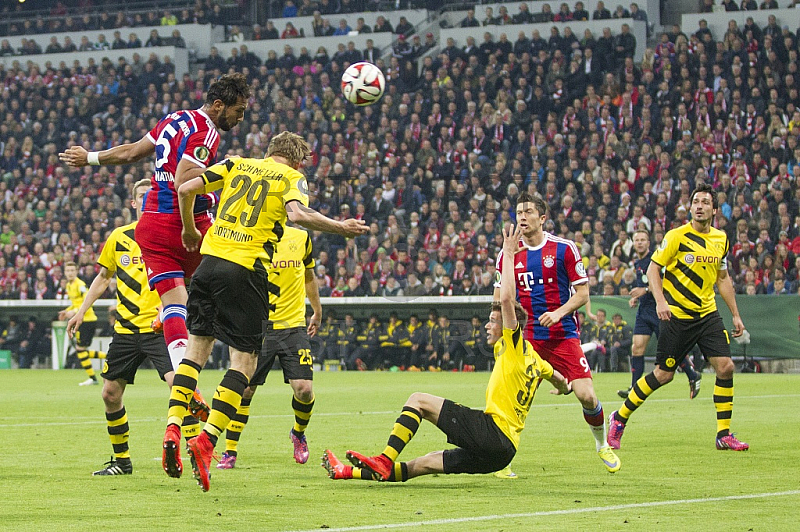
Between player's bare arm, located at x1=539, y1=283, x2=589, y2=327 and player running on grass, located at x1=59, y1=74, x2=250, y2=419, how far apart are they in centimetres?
258

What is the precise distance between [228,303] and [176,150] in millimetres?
1368

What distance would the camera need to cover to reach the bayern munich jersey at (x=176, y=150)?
824 cm

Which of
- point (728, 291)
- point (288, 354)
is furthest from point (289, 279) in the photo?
point (728, 291)

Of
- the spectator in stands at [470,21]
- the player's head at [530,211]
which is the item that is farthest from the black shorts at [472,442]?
the spectator in stands at [470,21]

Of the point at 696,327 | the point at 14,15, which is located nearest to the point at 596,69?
the point at 696,327

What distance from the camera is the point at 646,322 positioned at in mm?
16406

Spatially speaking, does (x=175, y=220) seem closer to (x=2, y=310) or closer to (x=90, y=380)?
(x=90, y=380)

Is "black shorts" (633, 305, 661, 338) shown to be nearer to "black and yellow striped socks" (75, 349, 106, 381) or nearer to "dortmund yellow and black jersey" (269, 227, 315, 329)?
"dortmund yellow and black jersey" (269, 227, 315, 329)

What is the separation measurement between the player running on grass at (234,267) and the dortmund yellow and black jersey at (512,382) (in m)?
1.60

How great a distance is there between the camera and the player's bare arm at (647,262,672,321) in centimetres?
1080

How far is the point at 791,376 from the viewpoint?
22109 millimetres

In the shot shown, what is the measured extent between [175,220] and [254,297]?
4.06 feet

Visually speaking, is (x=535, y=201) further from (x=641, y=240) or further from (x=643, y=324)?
(x=643, y=324)

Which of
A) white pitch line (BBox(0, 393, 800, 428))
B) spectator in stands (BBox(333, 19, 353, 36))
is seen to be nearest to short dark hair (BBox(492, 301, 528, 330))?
white pitch line (BBox(0, 393, 800, 428))
